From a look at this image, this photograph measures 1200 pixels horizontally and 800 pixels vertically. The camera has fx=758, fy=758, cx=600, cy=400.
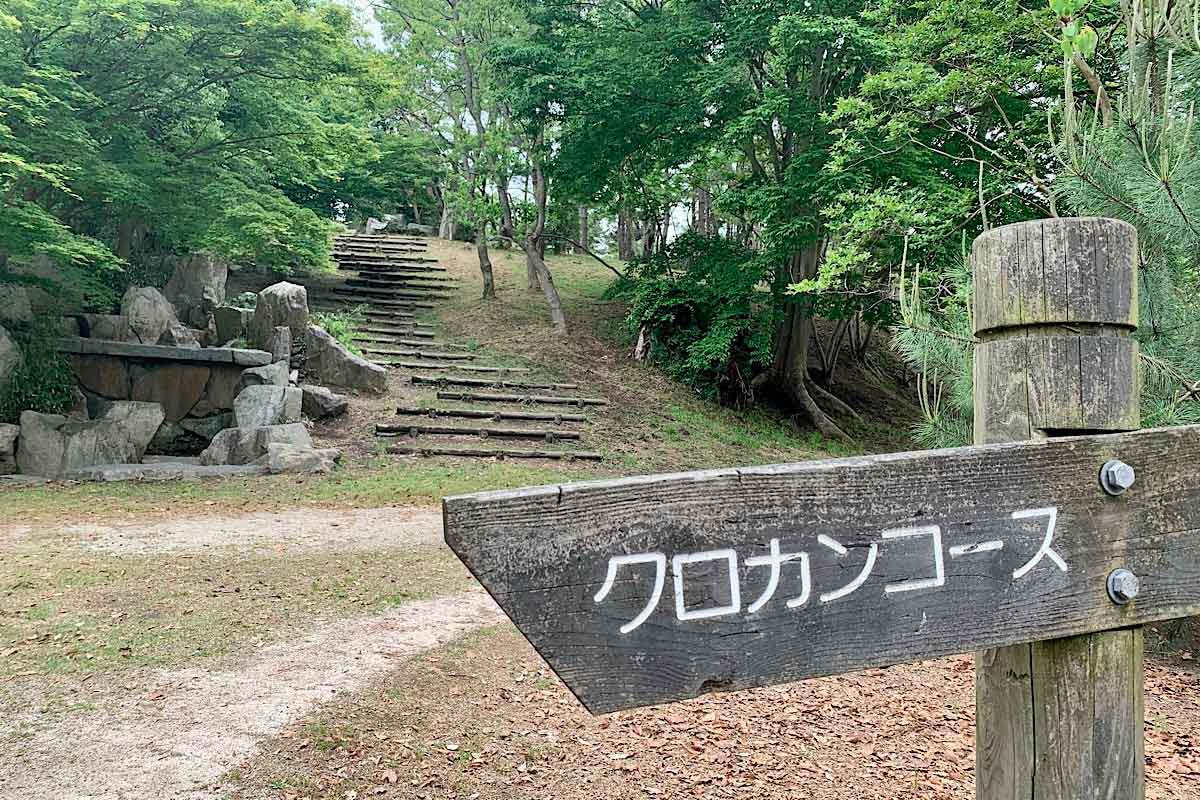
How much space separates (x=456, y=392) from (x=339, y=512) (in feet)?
15.8

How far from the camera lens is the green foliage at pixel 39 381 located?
8773mm

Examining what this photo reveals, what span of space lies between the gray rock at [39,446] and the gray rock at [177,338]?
1862 millimetres

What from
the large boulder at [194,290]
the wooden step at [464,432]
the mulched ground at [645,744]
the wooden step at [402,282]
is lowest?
the mulched ground at [645,744]

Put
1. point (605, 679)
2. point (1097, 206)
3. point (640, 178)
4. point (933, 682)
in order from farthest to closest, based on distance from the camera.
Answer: point (640, 178) → point (933, 682) → point (1097, 206) → point (605, 679)

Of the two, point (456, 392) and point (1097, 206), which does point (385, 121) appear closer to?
point (456, 392)

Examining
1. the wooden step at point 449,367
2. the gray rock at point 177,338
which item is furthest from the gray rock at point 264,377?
the wooden step at point 449,367

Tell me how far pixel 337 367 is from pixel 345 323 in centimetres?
290

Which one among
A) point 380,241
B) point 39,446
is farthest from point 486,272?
point 39,446

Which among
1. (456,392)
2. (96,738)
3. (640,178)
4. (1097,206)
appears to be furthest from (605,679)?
(640,178)

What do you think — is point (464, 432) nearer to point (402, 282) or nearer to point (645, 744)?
point (645, 744)

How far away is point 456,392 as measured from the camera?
11609 millimetres

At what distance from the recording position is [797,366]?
1350cm

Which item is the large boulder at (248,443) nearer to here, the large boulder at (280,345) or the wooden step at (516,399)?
the large boulder at (280,345)

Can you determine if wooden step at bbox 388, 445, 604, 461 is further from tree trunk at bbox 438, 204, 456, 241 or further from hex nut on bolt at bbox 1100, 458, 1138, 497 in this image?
tree trunk at bbox 438, 204, 456, 241
